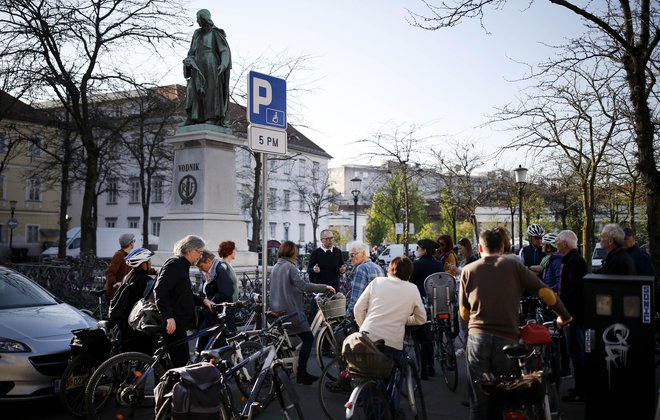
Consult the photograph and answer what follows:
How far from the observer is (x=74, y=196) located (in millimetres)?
67812

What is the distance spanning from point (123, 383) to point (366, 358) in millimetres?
2621

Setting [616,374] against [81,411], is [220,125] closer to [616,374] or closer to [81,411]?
[81,411]

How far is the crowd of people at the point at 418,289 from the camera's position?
4770mm

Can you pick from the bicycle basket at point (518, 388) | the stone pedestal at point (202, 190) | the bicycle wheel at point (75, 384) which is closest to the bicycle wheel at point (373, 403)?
the bicycle basket at point (518, 388)

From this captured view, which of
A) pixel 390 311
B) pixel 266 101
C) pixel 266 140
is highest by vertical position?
pixel 266 101

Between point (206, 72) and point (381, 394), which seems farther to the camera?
point (206, 72)

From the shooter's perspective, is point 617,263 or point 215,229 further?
point 215,229

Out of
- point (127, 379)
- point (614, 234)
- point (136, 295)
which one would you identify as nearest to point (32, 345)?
point (136, 295)

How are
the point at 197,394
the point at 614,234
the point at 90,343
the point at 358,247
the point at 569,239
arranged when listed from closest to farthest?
the point at 197,394, the point at 90,343, the point at 614,234, the point at 569,239, the point at 358,247

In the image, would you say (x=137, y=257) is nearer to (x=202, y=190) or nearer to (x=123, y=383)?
(x=123, y=383)

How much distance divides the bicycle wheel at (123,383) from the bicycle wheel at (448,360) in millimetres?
3514

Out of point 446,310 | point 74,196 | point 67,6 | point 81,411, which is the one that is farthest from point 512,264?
point 74,196

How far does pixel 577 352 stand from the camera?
7578 mm

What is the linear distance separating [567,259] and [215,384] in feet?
15.1
